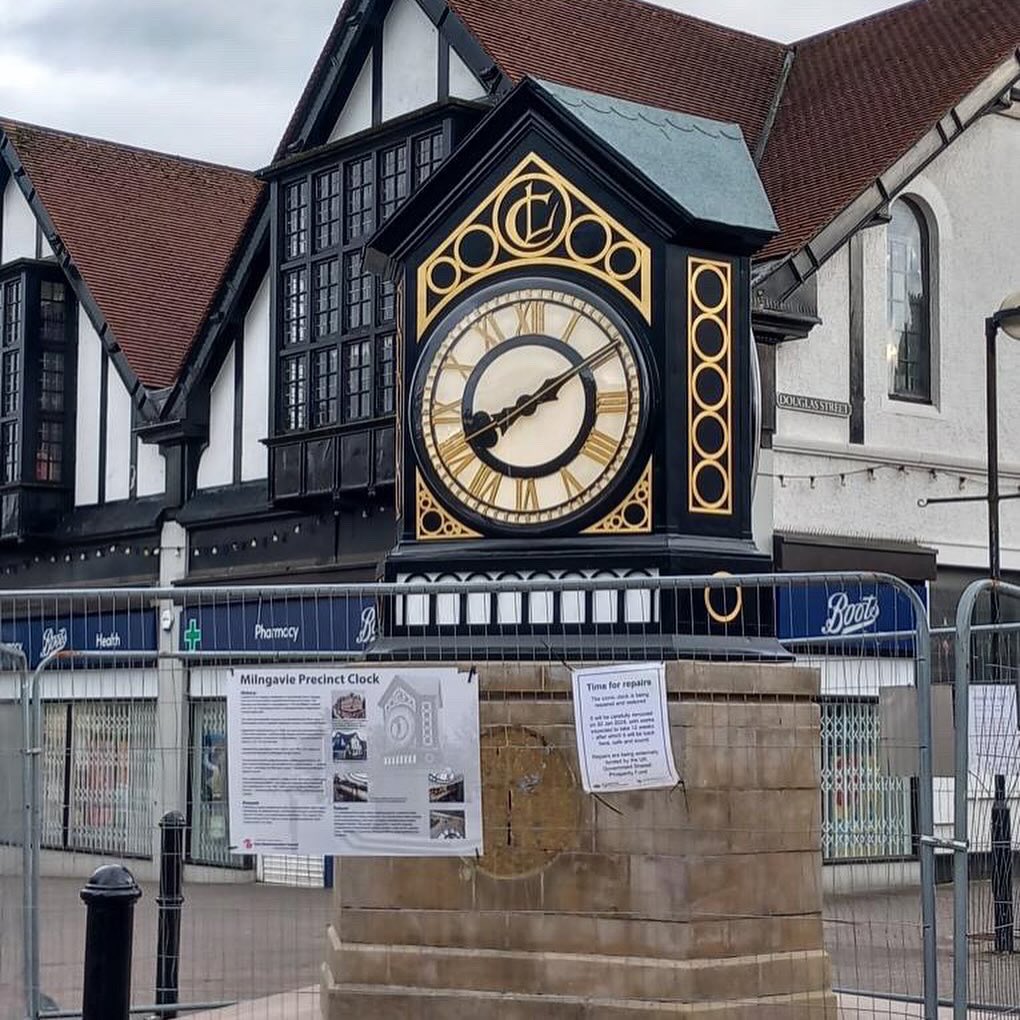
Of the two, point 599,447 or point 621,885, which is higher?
point 599,447

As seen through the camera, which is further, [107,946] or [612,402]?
[612,402]

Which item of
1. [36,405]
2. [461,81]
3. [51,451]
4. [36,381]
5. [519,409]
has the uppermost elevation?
[461,81]

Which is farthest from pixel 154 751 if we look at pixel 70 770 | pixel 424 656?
pixel 424 656

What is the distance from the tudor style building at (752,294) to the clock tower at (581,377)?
9358 millimetres

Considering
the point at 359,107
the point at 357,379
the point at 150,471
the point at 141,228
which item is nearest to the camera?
the point at 357,379

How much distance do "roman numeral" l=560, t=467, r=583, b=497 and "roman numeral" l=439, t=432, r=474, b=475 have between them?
45cm

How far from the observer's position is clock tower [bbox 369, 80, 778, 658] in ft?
28.5

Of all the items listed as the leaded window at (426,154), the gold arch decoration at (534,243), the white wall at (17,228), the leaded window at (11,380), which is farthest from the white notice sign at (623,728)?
the white wall at (17,228)

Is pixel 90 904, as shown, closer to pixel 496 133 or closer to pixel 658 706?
pixel 658 706

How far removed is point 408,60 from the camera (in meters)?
21.3

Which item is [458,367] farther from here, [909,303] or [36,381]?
[36,381]

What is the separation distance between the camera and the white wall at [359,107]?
71.1ft

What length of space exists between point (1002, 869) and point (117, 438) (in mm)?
17889

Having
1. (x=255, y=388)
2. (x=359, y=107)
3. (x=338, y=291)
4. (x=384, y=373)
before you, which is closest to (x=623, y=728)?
(x=384, y=373)
